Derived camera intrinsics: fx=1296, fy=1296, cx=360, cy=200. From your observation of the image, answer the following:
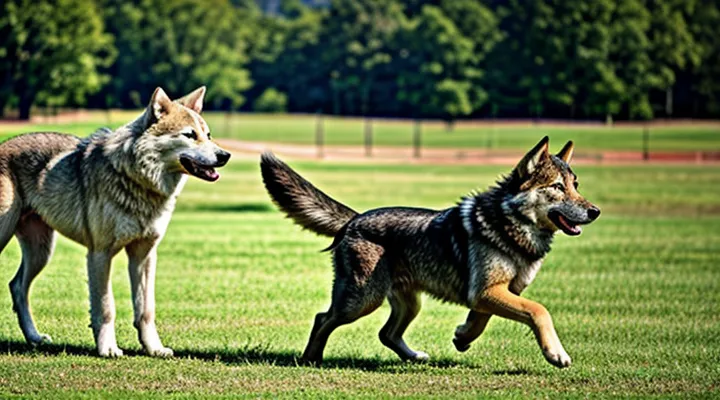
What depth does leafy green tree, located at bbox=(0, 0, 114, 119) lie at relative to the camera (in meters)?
82.1

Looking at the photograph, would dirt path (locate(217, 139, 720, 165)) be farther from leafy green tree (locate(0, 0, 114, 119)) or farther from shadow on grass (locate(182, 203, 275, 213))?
shadow on grass (locate(182, 203, 275, 213))

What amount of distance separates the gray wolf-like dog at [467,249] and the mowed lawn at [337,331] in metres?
0.51

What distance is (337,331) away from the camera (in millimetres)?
12461

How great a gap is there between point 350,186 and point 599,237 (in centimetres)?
1619

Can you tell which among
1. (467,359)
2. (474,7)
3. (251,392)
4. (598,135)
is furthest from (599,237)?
(474,7)

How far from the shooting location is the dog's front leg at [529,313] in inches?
360

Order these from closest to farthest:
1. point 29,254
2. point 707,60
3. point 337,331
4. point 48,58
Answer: point 29,254 < point 337,331 < point 48,58 < point 707,60

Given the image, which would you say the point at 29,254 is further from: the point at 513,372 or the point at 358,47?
the point at 358,47

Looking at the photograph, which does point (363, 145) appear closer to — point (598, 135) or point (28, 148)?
point (598, 135)

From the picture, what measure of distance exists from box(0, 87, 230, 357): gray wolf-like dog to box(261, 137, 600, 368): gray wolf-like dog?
2.39 ft

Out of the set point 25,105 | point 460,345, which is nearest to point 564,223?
point 460,345

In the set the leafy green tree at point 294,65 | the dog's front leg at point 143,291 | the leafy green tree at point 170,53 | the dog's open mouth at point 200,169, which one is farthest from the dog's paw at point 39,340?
the leafy green tree at point 294,65

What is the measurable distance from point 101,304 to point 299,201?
69.4 inches

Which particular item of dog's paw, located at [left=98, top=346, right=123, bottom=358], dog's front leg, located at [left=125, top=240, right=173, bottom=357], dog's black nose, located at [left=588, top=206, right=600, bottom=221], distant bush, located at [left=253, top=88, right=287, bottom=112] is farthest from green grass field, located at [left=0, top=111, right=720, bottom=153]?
dog's black nose, located at [left=588, top=206, right=600, bottom=221]
